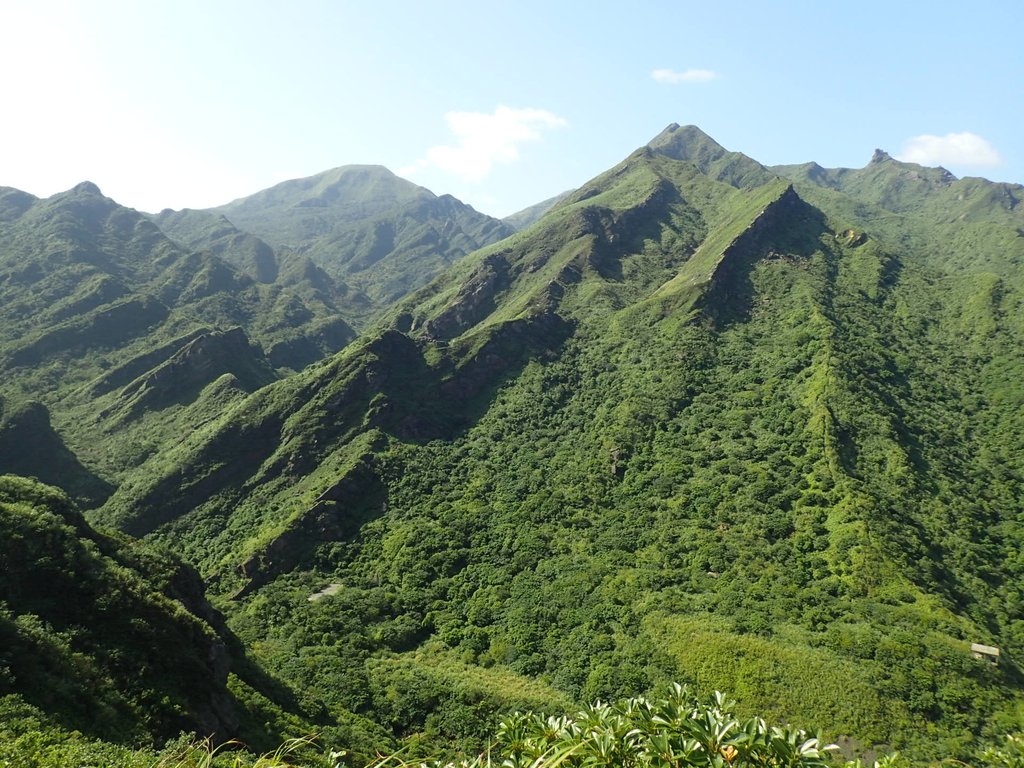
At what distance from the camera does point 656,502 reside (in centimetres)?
7162

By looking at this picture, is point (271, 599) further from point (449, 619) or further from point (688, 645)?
point (688, 645)

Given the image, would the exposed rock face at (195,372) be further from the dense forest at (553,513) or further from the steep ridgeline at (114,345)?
the dense forest at (553,513)

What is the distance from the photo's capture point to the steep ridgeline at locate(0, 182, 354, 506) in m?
99.3

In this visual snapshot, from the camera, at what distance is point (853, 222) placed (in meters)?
193

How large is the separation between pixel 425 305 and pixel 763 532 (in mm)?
124743

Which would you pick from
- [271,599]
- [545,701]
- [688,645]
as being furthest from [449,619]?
[688,645]

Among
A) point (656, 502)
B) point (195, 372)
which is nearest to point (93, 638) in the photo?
point (656, 502)

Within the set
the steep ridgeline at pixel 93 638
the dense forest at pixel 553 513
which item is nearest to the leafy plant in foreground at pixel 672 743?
the dense forest at pixel 553 513

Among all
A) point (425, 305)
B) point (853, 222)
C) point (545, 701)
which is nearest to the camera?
point (545, 701)

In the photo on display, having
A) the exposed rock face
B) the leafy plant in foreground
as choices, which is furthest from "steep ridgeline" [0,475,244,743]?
the exposed rock face

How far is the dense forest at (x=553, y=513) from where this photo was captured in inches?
1220

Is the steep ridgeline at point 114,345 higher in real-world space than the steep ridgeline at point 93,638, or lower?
higher

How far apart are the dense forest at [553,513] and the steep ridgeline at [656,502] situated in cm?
44

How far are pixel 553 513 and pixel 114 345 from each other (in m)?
130
